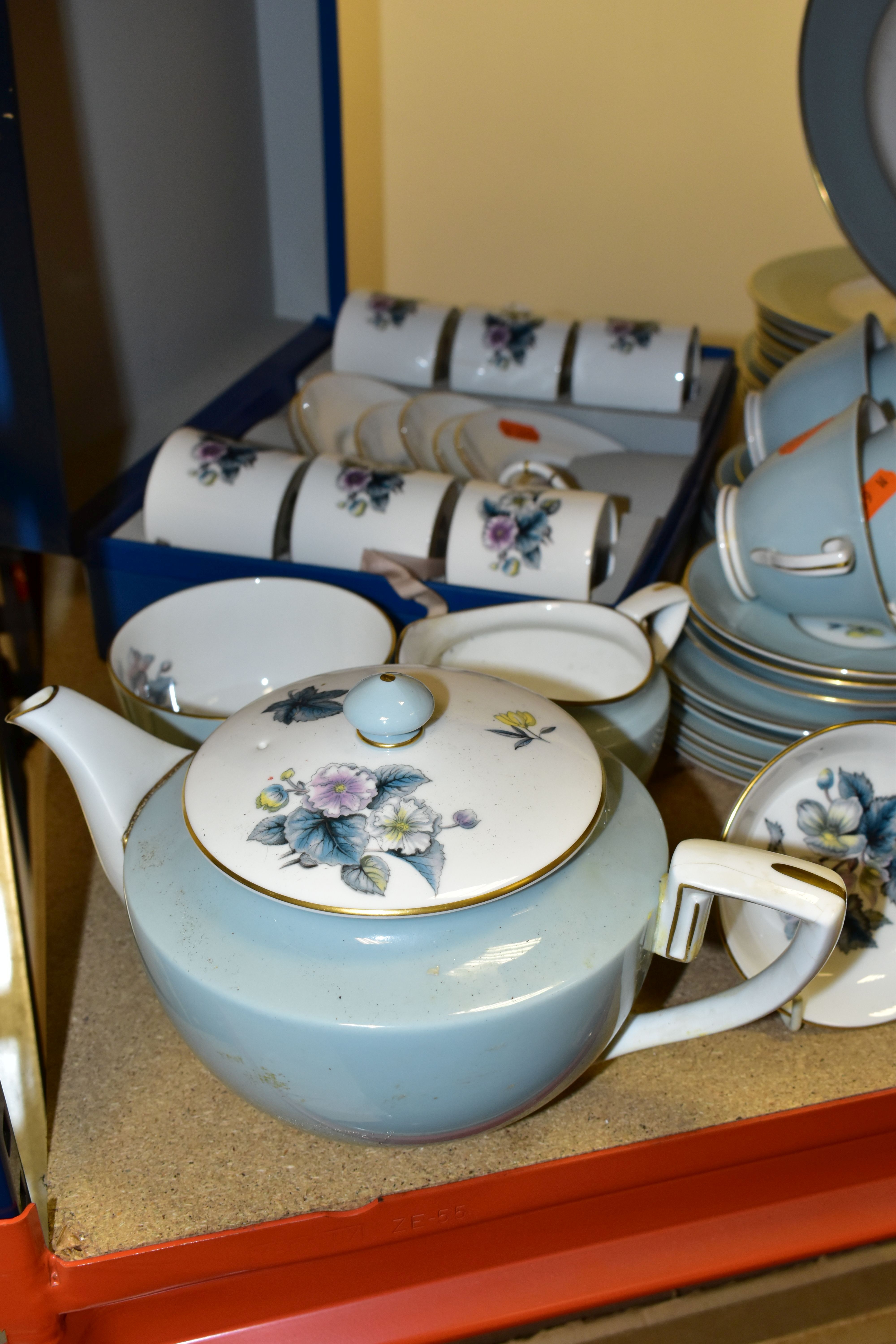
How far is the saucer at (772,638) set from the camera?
708 mm

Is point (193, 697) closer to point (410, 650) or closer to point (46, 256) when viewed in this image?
point (410, 650)

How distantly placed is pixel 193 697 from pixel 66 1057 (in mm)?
280

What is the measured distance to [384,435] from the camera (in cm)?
104

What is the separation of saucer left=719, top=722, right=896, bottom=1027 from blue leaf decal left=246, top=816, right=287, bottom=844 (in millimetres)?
275

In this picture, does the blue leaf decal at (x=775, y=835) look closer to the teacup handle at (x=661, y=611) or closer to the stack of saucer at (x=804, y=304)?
the teacup handle at (x=661, y=611)

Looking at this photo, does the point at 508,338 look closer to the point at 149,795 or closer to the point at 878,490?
the point at 878,490

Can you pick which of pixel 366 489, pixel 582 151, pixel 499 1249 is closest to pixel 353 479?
pixel 366 489

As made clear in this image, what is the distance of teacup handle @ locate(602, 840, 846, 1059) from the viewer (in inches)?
16.5

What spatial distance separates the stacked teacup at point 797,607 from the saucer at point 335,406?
0.42 meters

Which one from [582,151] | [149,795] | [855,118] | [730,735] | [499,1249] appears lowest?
[499,1249]

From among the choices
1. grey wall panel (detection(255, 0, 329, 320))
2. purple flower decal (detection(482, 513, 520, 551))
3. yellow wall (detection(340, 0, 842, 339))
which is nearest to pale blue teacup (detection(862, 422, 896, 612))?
purple flower decal (detection(482, 513, 520, 551))

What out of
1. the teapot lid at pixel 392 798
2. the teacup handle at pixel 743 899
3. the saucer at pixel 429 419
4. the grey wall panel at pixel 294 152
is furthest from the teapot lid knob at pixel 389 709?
the grey wall panel at pixel 294 152

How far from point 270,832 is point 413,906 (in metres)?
0.07

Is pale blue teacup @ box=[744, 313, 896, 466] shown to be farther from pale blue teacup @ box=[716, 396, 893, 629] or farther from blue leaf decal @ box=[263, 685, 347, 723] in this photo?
blue leaf decal @ box=[263, 685, 347, 723]
